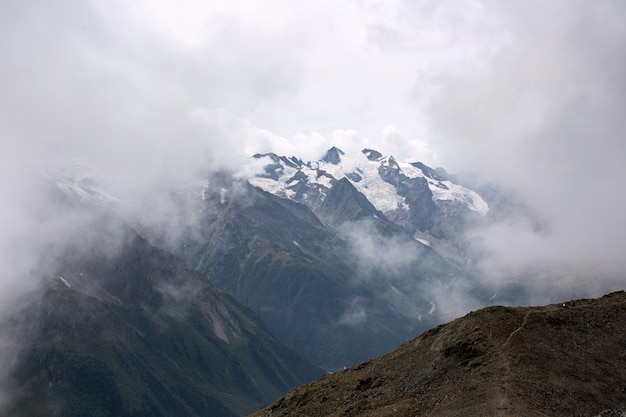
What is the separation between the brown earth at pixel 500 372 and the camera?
3661 inches

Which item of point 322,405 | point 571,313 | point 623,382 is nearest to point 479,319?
point 571,313

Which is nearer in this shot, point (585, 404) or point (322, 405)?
point (585, 404)

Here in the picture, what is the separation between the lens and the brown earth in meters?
93.0

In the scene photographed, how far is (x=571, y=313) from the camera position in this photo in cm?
11838

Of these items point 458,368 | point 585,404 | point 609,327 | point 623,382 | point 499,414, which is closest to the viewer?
point 499,414

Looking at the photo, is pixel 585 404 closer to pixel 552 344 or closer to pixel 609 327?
pixel 552 344

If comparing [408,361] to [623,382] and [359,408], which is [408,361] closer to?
[359,408]

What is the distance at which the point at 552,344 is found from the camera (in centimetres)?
10819

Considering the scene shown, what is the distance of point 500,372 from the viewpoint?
327ft

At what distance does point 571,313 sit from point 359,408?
147ft

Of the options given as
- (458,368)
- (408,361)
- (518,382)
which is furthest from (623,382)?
(408,361)

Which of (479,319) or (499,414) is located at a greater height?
(479,319)

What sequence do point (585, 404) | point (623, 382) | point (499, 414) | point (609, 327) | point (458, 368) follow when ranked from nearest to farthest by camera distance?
point (499, 414) < point (585, 404) < point (623, 382) < point (458, 368) < point (609, 327)

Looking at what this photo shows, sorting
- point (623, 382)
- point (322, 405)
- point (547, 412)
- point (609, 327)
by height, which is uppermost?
point (609, 327)
